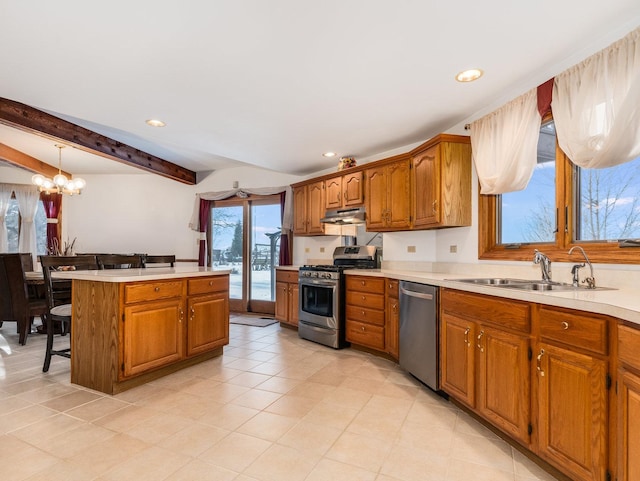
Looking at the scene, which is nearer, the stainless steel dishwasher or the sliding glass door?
the stainless steel dishwasher

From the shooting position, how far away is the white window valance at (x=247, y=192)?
523 cm

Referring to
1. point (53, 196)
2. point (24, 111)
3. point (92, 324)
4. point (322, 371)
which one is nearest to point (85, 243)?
point (53, 196)

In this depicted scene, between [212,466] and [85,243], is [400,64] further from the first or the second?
[85,243]

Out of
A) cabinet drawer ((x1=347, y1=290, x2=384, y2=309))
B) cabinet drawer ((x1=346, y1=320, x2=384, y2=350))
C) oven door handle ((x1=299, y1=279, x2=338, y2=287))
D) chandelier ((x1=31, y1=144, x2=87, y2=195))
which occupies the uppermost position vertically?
chandelier ((x1=31, y1=144, x2=87, y2=195))

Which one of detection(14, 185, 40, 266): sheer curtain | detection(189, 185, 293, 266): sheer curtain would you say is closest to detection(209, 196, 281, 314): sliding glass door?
detection(189, 185, 293, 266): sheer curtain

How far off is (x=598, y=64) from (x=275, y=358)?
3.35 m

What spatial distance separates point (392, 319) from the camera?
10.6 feet

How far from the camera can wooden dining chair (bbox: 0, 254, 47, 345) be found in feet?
12.4

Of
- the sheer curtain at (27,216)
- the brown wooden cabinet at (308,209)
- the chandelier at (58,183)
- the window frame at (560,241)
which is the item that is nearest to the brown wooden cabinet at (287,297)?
the brown wooden cabinet at (308,209)

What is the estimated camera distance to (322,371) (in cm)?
306

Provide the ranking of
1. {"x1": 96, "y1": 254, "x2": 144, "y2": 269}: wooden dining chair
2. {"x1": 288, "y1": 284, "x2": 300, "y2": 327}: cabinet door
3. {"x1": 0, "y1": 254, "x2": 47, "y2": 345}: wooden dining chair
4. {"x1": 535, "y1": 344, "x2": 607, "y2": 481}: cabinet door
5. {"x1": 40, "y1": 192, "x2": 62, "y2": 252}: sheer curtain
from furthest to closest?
{"x1": 40, "y1": 192, "x2": 62, "y2": 252}: sheer curtain < {"x1": 288, "y1": 284, "x2": 300, "y2": 327}: cabinet door < {"x1": 0, "y1": 254, "x2": 47, "y2": 345}: wooden dining chair < {"x1": 96, "y1": 254, "x2": 144, "y2": 269}: wooden dining chair < {"x1": 535, "y1": 344, "x2": 607, "y2": 481}: cabinet door

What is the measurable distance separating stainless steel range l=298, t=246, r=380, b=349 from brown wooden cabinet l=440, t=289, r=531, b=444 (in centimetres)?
149

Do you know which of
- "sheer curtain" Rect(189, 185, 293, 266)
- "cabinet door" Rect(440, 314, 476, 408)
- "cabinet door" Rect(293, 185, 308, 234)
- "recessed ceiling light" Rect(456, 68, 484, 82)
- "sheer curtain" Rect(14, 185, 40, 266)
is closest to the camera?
"cabinet door" Rect(440, 314, 476, 408)

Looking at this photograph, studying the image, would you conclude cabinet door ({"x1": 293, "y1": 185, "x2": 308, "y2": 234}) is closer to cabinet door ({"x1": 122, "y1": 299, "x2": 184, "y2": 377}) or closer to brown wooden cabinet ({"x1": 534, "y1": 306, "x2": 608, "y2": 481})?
cabinet door ({"x1": 122, "y1": 299, "x2": 184, "y2": 377})
